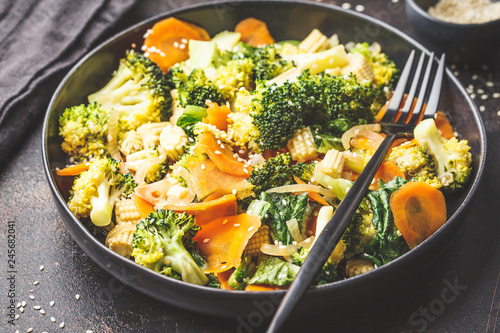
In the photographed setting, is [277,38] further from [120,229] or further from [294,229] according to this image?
[120,229]

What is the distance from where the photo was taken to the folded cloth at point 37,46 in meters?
3.25

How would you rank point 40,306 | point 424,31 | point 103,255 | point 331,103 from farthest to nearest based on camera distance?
point 424,31, point 331,103, point 40,306, point 103,255

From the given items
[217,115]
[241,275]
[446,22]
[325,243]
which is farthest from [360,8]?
[241,275]

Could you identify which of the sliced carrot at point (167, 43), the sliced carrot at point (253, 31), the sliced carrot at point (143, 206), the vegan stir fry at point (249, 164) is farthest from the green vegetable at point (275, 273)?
the sliced carrot at point (253, 31)

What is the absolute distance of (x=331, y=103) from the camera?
111 inches

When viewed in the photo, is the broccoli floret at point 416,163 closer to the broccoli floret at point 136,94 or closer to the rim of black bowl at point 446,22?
the rim of black bowl at point 446,22

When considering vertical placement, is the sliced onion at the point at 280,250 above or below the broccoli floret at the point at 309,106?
below

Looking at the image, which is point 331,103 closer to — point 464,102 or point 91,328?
point 464,102

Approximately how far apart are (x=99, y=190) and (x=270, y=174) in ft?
Result: 3.15

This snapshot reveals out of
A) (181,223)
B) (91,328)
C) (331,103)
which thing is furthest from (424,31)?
(91,328)

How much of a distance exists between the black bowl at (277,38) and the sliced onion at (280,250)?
308 mm

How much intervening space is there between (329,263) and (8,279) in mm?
1748

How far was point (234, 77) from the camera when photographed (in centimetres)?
296

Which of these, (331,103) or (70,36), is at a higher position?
(331,103)
